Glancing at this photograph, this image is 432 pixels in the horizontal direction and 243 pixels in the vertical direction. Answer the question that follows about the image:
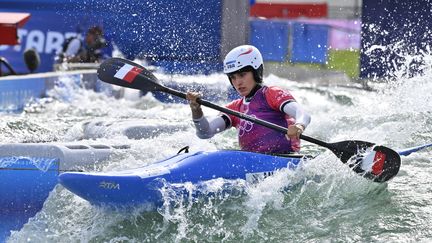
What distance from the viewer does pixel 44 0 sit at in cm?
1808

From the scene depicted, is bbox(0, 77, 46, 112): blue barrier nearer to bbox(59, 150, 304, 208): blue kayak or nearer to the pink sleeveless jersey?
the pink sleeveless jersey

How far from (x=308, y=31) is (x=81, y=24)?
470 cm

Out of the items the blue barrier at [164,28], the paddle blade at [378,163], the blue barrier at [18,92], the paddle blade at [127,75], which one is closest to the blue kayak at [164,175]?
the paddle blade at [378,163]

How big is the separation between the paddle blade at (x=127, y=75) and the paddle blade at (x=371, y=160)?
4.94 ft

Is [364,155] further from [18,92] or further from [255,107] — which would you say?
[18,92]

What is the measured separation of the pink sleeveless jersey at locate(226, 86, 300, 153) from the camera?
19.6ft

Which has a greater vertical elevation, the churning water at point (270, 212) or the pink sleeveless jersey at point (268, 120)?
the pink sleeveless jersey at point (268, 120)

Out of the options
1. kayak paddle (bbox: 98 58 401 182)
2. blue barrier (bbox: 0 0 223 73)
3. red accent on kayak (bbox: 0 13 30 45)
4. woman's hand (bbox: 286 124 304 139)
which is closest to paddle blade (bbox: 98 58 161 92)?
kayak paddle (bbox: 98 58 401 182)

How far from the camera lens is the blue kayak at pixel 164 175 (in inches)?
199

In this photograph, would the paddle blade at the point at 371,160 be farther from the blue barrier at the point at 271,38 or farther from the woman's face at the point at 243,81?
the blue barrier at the point at 271,38

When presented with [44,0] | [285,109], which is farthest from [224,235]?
[44,0]

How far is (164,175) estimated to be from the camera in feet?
17.3

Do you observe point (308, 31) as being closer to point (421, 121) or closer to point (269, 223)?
point (421, 121)

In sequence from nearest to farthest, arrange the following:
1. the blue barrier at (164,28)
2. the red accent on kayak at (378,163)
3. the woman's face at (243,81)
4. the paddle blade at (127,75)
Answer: the red accent on kayak at (378,163), the woman's face at (243,81), the paddle blade at (127,75), the blue barrier at (164,28)
